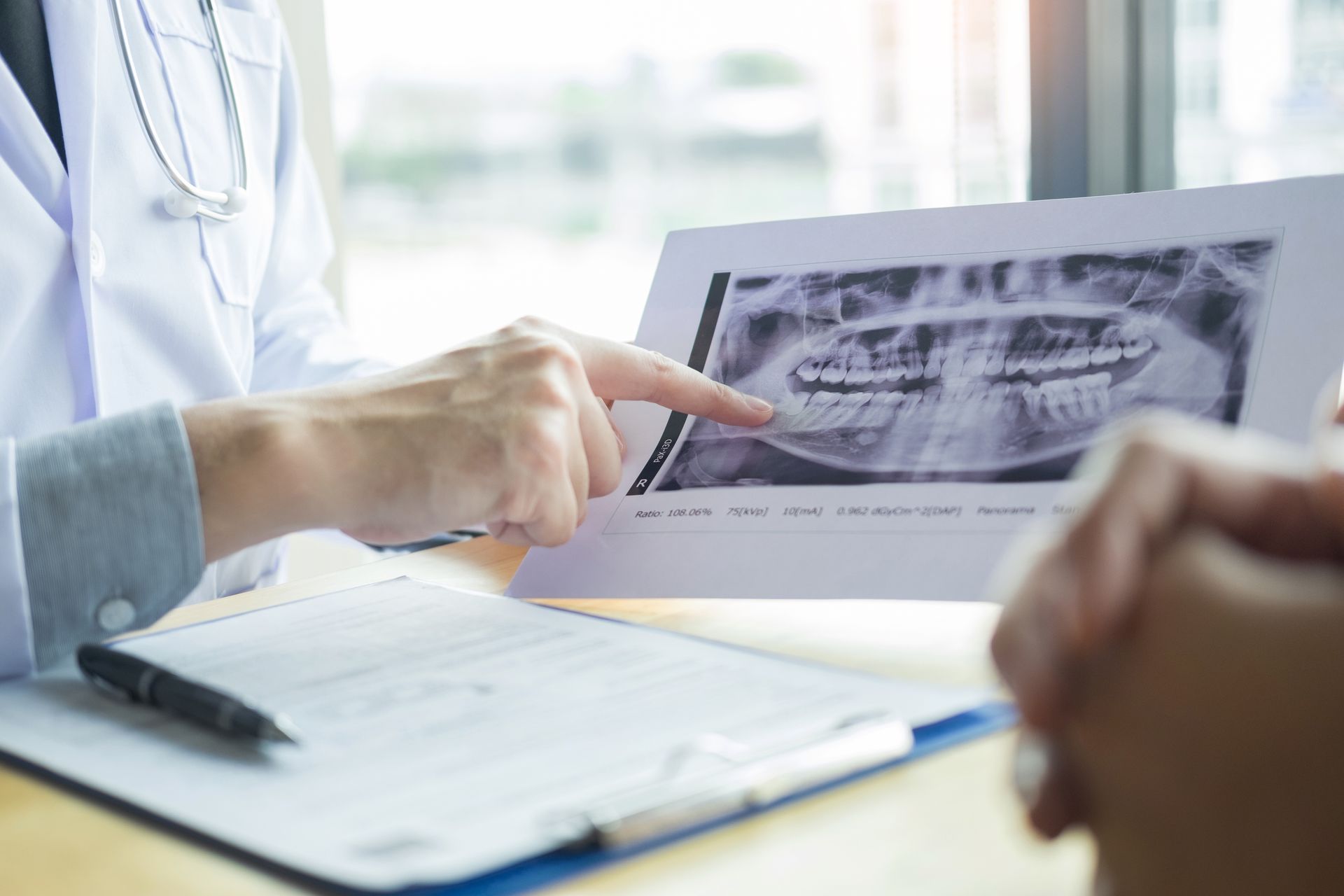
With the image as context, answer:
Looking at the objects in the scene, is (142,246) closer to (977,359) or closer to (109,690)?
(109,690)

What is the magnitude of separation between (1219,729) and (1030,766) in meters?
0.05

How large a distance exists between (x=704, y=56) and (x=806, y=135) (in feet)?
3.92

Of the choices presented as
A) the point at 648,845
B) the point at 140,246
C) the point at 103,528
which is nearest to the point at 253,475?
the point at 103,528

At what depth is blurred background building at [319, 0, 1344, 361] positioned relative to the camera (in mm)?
6496

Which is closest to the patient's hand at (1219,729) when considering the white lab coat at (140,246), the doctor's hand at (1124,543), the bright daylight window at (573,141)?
the doctor's hand at (1124,543)

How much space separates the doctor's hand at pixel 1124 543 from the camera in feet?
0.80

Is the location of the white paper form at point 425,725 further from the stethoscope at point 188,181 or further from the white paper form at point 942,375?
the stethoscope at point 188,181

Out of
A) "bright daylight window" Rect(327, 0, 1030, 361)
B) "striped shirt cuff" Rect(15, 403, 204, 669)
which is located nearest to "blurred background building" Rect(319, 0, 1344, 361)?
"bright daylight window" Rect(327, 0, 1030, 361)

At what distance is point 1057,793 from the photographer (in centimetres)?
26

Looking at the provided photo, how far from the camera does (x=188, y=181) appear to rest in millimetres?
889

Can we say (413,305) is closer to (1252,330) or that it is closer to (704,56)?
(704,56)

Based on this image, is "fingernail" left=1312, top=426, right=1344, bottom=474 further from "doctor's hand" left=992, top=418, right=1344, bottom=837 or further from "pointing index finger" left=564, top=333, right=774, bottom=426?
"pointing index finger" left=564, top=333, right=774, bottom=426

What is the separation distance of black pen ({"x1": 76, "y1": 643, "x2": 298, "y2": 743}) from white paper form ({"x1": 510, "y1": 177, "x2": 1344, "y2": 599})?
205 mm

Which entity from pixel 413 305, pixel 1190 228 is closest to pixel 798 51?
pixel 413 305
